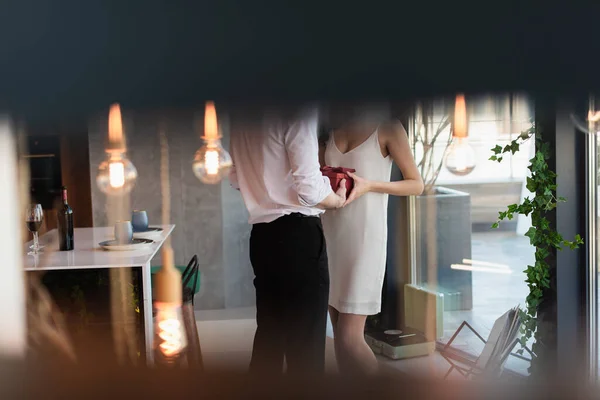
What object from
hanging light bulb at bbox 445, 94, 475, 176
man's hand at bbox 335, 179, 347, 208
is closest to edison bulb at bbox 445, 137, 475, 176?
hanging light bulb at bbox 445, 94, 475, 176

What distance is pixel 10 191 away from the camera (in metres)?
0.54

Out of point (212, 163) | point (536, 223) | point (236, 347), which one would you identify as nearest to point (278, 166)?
point (212, 163)

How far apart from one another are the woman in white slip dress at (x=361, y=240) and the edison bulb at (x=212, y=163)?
94mm

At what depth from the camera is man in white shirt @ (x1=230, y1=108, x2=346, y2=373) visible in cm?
58

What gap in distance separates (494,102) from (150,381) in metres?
0.36

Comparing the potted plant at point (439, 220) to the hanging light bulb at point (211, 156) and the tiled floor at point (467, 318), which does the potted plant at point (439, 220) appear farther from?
the hanging light bulb at point (211, 156)

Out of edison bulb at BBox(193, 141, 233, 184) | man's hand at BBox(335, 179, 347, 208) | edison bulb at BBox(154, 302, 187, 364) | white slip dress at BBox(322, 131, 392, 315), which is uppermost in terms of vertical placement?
edison bulb at BBox(193, 141, 233, 184)

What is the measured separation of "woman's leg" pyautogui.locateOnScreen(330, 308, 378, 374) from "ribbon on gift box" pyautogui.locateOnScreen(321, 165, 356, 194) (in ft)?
0.48

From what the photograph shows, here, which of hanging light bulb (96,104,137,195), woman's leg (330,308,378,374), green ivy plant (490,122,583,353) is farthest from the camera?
green ivy plant (490,122,583,353)

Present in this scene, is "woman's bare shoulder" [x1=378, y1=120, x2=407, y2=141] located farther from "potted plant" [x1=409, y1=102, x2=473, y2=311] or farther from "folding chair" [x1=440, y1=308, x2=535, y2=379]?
"folding chair" [x1=440, y1=308, x2=535, y2=379]

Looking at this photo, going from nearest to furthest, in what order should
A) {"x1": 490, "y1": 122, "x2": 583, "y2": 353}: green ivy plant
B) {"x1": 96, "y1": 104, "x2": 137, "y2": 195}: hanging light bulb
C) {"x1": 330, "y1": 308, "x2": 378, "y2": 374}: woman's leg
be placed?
{"x1": 96, "y1": 104, "x2": 137, "y2": 195}: hanging light bulb → {"x1": 330, "y1": 308, "x2": 378, "y2": 374}: woman's leg → {"x1": 490, "y1": 122, "x2": 583, "y2": 353}: green ivy plant

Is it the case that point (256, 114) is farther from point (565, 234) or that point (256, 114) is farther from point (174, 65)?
point (565, 234)

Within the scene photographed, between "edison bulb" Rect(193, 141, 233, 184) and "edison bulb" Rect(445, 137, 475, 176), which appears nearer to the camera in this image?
"edison bulb" Rect(193, 141, 233, 184)

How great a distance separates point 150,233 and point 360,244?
8.7 inches
